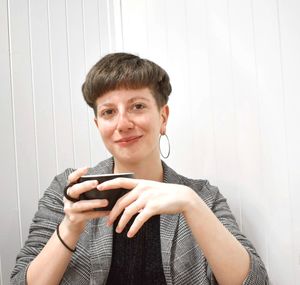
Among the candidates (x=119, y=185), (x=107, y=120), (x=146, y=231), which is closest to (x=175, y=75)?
(x=107, y=120)

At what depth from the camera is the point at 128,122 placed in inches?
43.1

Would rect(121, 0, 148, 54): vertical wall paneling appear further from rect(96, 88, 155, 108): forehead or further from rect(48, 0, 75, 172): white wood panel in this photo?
rect(96, 88, 155, 108): forehead

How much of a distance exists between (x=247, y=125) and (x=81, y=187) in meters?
0.72

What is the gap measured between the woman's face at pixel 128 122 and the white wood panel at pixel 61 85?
416 millimetres

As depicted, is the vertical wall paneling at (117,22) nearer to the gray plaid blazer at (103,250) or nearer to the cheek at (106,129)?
the cheek at (106,129)

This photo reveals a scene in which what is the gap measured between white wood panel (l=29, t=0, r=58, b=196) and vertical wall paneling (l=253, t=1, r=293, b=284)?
2.68ft

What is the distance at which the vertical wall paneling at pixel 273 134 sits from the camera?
1215mm

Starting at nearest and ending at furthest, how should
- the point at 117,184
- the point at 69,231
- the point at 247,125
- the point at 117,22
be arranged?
the point at 117,184 < the point at 69,231 < the point at 247,125 < the point at 117,22

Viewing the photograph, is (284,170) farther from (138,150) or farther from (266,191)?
(138,150)

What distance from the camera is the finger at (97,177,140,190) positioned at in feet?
2.64

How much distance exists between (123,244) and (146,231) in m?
0.08

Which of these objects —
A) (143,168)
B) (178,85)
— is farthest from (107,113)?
(178,85)

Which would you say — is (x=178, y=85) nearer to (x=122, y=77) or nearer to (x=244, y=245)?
(x=122, y=77)

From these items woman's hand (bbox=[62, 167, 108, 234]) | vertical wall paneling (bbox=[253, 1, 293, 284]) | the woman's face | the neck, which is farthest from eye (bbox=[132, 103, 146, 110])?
vertical wall paneling (bbox=[253, 1, 293, 284])
